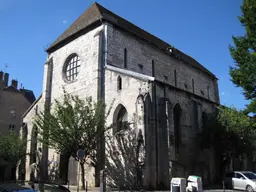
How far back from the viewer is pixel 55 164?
20.7 m

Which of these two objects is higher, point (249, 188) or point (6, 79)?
point (6, 79)

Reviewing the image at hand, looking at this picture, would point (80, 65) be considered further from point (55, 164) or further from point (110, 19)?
point (55, 164)

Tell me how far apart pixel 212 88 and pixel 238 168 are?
12.5 metres

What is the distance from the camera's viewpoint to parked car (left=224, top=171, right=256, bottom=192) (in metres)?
14.5

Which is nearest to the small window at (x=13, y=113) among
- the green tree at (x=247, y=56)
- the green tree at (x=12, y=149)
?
the green tree at (x=12, y=149)

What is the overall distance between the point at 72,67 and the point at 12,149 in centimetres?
862

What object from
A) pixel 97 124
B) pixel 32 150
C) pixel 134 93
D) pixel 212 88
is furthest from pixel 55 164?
pixel 212 88

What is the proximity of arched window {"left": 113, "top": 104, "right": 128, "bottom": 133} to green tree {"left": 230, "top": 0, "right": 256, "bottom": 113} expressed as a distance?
268 inches

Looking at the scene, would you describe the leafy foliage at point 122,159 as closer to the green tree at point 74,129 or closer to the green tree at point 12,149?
the green tree at point 74,129

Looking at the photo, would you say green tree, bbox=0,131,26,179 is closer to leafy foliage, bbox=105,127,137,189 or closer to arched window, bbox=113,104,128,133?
leafy foliage, bbox=105,127,137,189

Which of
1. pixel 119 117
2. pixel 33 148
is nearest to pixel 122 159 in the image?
pixel 119 117

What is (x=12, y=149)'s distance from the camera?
2284 cm

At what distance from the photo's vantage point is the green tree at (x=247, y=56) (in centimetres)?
1324

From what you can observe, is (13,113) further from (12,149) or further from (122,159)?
(122,159)
